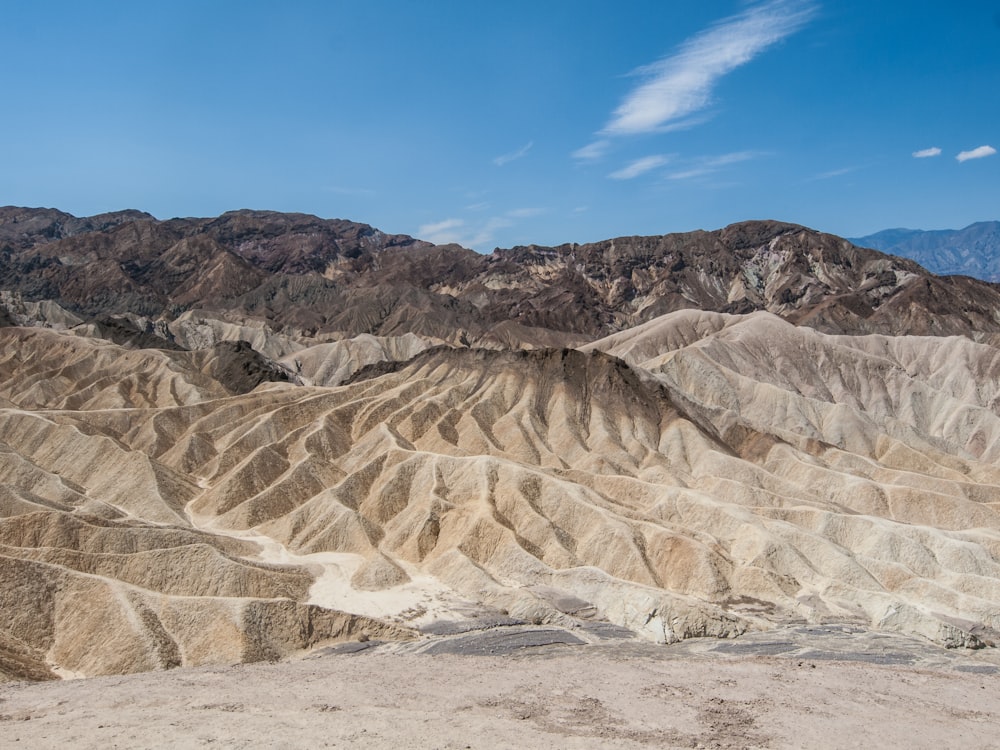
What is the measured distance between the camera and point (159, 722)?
92.2ft

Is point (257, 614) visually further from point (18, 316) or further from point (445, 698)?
point (18, 316)

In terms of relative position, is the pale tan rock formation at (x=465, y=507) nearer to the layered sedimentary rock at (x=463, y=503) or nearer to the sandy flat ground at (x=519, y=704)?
the layered sedimentary rock at (x=463, y=503)

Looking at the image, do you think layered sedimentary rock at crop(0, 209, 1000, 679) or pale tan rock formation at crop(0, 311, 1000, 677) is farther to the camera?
layered sedimentary rock at crop(0, 209, 1000, 679)

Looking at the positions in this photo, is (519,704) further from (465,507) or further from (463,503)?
(463,503)

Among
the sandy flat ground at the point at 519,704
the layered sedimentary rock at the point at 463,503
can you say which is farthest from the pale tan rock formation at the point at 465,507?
the sandy flat ground at the point at 519,704

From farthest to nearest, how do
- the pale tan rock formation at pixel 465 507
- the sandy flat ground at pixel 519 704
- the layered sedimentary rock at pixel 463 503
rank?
1. the layered sedimentary rock at pixel 463 503
2. the pale tan rock formation at pixel 465 507
3. the sandy flat ground at pixel 519 704

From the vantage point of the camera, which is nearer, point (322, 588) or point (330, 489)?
point (322, 588)

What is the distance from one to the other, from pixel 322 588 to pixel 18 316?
152468mm

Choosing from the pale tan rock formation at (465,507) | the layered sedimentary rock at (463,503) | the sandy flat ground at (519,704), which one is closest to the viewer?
the sandy flat ground at (519,704)

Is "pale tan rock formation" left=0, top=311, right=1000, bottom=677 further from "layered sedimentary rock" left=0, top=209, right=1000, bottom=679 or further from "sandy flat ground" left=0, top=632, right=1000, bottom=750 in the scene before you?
"sandy flat ground" left=0, top=632, right=1000, bottom=750

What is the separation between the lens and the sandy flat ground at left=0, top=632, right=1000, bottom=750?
90.9ft

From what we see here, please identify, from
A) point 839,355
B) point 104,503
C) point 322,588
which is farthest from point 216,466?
point 839,355

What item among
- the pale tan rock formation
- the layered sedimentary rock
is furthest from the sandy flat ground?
the pale tan rock formation

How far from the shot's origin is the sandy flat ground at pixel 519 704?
27.7 meters
